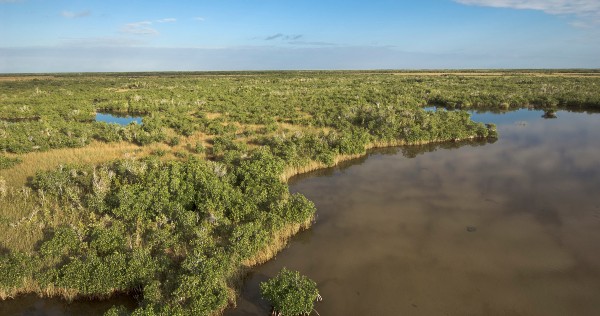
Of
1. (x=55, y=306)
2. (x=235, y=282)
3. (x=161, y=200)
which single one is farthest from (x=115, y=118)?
(x=235, y=282)

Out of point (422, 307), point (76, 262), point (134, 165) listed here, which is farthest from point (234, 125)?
point (422, 307)

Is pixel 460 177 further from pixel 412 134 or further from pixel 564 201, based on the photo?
pixel 412 134

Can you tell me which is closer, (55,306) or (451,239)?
(55,306)

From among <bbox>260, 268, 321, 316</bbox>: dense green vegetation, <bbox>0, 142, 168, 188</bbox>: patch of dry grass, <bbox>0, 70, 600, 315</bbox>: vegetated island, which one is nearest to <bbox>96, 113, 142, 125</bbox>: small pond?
<bbox>0, 70, 600, 315</bbox>: vegetated island

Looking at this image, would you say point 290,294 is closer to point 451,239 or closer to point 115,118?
point 451,239

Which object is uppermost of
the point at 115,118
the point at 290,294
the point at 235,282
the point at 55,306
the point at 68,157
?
the point at 115,118

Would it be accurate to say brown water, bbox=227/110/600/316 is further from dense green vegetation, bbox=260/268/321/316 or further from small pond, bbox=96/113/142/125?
small pond, bbox=96/113/142/125
